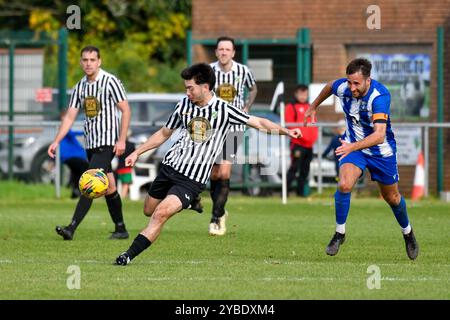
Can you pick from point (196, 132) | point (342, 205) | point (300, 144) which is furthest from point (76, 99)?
point (300, 144)

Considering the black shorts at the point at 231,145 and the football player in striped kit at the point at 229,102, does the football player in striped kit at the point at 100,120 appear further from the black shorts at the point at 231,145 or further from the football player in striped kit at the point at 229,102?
the black shorts at the point at 231,145

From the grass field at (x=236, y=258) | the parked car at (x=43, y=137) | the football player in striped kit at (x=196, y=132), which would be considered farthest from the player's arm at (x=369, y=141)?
the parked car at (x=43, y=137)

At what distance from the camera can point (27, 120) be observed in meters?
24.7

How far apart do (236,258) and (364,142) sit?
1.72 m

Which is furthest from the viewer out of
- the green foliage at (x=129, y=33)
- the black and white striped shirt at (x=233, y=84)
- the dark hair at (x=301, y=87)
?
the green foliage at (x=129, y=33)

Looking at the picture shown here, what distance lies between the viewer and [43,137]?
24.6 meters

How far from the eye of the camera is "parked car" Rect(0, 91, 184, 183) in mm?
24188

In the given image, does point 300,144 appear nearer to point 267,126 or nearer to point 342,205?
point 342,205

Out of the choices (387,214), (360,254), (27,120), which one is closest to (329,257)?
(360,254)

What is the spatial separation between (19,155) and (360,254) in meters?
13.2

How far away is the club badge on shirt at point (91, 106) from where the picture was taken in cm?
1474

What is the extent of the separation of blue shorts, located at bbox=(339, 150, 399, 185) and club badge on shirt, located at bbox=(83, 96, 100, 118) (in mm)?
3505
